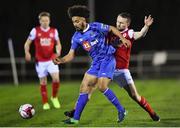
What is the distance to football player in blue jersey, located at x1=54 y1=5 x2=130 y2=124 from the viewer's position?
11930mm

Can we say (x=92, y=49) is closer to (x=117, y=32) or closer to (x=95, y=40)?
(x=95, y=40)

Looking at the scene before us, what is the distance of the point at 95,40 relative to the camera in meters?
12.0

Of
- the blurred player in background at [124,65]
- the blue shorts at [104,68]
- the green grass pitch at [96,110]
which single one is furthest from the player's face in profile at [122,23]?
the green grass pitch at [96,110]

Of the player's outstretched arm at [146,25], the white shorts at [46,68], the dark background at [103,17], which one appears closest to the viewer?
the player's outstretched arm at [146,25]

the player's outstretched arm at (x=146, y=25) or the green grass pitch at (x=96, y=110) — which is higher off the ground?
the player's outstretched arm at (x=146, y=25)

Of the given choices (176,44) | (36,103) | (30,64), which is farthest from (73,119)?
(176,44)

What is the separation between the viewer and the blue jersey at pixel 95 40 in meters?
12.0

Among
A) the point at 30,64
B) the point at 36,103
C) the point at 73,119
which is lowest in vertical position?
the point at 30,64

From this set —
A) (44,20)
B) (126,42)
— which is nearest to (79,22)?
(126,42)

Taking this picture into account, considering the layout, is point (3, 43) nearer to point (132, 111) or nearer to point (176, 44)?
point (176, 44)

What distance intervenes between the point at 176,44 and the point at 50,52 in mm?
21430

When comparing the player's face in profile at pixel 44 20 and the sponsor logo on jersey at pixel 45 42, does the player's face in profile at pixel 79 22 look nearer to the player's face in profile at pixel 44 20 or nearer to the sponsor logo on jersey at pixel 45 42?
the player's face in profile at pixel 44 20

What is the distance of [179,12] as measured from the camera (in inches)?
1438

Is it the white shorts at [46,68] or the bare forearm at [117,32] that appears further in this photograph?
the white shorts at [46,68]
